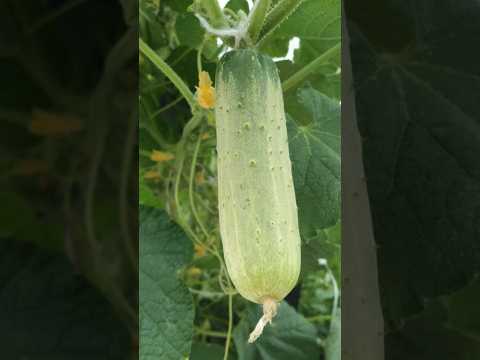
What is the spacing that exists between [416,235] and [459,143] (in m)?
0.12

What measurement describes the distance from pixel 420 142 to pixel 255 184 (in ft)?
0.85

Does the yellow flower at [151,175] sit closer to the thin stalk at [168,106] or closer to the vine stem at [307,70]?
the thin stalk at [168,106]

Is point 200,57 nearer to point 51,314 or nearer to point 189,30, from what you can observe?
point 189,30

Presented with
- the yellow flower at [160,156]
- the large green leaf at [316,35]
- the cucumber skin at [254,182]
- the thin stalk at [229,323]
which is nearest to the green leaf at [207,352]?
the thin stalk at [229,323]

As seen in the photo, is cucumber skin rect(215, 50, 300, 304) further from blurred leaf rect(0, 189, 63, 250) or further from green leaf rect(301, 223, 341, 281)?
blurred leaf rect(0, 189, 63, 250)

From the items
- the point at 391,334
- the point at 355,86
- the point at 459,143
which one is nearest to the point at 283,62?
the point at 355,86

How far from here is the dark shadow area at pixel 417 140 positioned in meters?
0.74

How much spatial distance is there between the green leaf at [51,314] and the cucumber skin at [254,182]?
0.76ft

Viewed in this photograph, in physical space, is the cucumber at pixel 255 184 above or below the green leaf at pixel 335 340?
above

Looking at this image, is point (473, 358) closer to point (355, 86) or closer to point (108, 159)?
point (355, 86)

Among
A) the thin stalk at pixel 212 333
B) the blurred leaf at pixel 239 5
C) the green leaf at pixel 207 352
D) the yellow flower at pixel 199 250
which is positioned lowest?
the green leaf at pixel 207 352

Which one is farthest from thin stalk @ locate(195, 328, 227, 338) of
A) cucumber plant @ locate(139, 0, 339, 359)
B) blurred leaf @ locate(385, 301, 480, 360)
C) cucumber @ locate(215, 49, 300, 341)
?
blurred leaf @ locate(385, 301, 480, 360)

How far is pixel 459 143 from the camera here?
2.44 ft

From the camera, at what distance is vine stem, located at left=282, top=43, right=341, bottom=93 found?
720 mm
